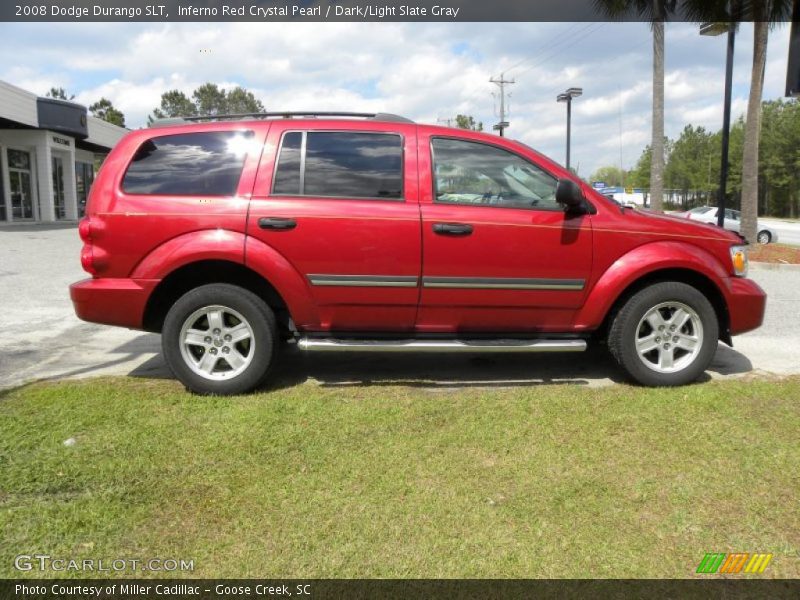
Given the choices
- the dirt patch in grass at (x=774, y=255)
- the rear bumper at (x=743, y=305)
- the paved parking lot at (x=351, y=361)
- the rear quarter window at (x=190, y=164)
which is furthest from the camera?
the dirt patch in grass at (x=774, y=255)

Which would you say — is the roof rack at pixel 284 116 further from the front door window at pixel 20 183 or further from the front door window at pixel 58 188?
the front door window at pixel 58 188

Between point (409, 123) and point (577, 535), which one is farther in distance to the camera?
point (409, 123)

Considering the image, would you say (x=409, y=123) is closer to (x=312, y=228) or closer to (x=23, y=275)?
(x=312, y=228)

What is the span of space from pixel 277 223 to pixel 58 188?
106ft

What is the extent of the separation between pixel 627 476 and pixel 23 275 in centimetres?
1053

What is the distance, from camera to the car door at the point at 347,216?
432 centimetres

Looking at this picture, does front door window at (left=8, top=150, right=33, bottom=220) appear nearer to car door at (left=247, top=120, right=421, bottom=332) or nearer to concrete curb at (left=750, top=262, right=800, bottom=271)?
car door at (left=247, top=120, right=421, bottom=332)

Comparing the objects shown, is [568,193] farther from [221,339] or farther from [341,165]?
[221,339]

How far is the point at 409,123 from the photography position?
466cm

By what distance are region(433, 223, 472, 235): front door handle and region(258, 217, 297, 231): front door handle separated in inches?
39.6

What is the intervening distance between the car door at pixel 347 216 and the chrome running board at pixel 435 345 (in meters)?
0.15

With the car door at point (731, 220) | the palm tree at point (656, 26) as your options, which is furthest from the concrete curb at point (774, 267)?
the car door at point (731, 220)

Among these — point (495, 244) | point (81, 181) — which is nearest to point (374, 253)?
point (495, 244)

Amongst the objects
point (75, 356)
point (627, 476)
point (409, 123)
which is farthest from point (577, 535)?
point (75, 356)
